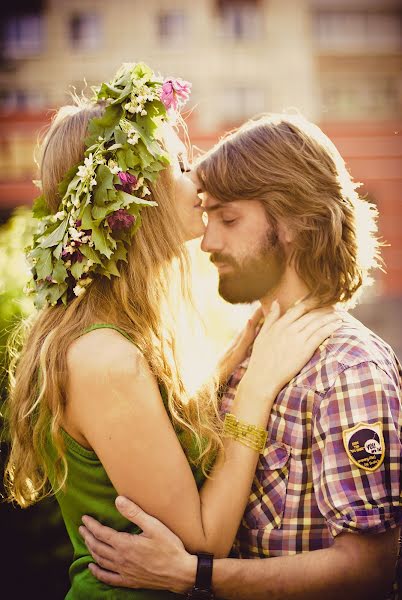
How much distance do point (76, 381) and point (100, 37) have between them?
30501 mm

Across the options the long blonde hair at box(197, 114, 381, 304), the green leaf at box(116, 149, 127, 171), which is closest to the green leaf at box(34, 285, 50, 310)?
the green leaf at box(116, 149, 127, 171)

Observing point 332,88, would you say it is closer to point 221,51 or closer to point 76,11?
point 221,51

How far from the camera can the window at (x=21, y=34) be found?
3045 centimetres

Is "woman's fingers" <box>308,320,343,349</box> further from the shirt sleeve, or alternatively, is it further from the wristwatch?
the wristwatch

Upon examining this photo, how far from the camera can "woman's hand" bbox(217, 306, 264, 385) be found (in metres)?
3.26

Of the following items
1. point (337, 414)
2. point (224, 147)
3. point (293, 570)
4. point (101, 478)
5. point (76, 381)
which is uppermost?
point (224, 147)

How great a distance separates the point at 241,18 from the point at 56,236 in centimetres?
2976

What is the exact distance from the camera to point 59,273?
263 cm

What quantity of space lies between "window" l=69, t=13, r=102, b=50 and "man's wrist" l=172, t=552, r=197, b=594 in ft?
100

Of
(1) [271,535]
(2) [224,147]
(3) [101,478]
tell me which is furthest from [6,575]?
(2) [224,147]

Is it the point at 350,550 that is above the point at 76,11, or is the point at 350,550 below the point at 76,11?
below

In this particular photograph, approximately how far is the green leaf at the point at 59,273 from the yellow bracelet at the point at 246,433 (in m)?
0.92

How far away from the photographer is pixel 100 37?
2980cm

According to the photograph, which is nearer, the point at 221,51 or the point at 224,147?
the point at 224,147
